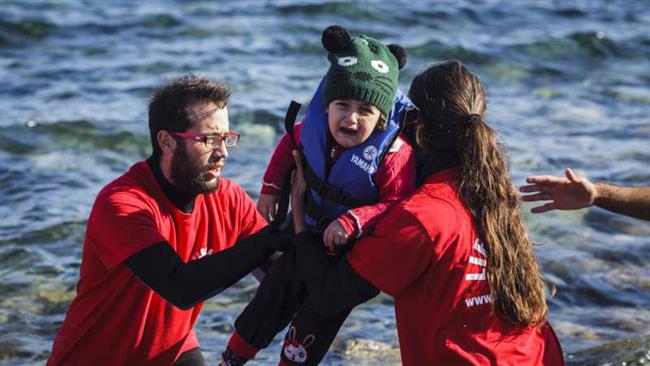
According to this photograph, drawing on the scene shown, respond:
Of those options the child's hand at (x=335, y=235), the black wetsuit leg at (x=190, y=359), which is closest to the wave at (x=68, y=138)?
the black wetsuit leg at (x=190, y=359)

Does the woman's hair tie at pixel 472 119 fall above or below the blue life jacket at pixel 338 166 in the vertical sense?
above

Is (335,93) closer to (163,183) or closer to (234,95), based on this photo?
(163,183)

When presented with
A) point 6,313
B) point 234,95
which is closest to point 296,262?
point 6,313

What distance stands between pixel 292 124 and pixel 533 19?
12819mm

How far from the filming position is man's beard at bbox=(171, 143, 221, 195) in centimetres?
492

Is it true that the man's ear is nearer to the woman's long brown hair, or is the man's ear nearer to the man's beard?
the man's beard

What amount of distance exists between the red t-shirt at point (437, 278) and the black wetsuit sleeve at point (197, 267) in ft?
2.06

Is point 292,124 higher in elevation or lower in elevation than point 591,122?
higher

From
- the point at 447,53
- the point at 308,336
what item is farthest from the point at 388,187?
the point at 447,53

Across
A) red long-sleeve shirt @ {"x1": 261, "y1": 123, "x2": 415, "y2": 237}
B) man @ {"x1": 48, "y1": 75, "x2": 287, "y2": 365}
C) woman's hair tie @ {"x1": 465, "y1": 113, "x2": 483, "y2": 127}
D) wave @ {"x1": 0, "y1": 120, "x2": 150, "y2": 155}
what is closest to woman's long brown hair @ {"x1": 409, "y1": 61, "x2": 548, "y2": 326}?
woman's hair tie @ {"x1": 465, "y1": 113, "x2": 483, "y2": 127}

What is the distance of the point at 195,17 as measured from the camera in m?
16.0

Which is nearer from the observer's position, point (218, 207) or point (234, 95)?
point (218, 207)

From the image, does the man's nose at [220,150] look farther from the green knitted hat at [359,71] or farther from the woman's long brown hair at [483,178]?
the woman's long brown hair at [483,178]

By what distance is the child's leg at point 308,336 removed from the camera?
4504 mm
